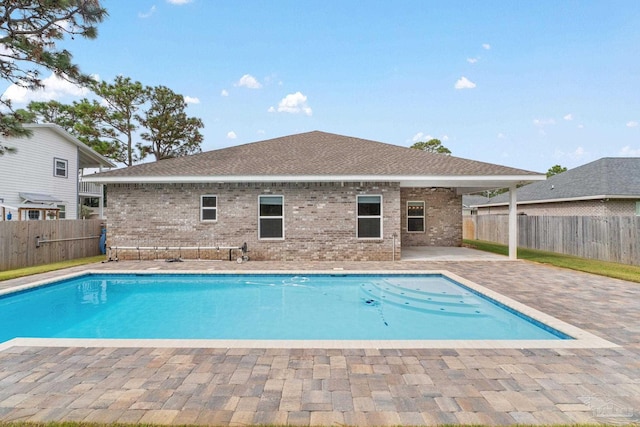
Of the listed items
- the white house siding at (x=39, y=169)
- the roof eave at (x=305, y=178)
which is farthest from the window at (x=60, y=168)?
the roof eave at (x=305, y=178)

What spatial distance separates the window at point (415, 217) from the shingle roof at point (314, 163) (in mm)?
3360

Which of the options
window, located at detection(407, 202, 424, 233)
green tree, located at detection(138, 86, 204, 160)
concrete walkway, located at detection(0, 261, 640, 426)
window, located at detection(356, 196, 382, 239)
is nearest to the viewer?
concrete walkway, located at detection(0, 261, 640, 426)

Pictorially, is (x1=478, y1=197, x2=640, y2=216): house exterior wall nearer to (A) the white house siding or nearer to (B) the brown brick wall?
(B) the brown brick wall

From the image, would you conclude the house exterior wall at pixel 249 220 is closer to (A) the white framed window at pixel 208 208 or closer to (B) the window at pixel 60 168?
(A) the white framed window at pixel 208 208

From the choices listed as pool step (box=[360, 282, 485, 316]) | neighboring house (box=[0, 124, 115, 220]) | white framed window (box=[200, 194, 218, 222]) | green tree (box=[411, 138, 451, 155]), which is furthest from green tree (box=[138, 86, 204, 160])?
pool step (box=[360, 282, 485, 316])

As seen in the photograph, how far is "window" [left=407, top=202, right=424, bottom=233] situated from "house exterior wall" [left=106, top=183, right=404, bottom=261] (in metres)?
5.10

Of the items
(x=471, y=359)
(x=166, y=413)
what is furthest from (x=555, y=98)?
(x=166, y=413)

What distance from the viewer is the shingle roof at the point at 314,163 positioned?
39.7 feet

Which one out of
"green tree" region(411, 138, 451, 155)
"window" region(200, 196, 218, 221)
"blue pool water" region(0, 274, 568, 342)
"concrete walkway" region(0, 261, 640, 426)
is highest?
"green tree" region(411, 138, 451, 155)

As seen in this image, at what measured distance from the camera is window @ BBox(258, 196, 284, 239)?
1266cm

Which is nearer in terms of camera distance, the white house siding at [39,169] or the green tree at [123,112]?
the white house siding at [39,169]

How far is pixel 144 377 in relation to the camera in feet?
11.5

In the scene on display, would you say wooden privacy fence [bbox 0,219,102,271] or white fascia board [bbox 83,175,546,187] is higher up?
white fascia board [bbox 83,175,546,187]

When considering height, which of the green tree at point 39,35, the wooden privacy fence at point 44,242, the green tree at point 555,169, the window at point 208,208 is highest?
the green tree at point 555,169
